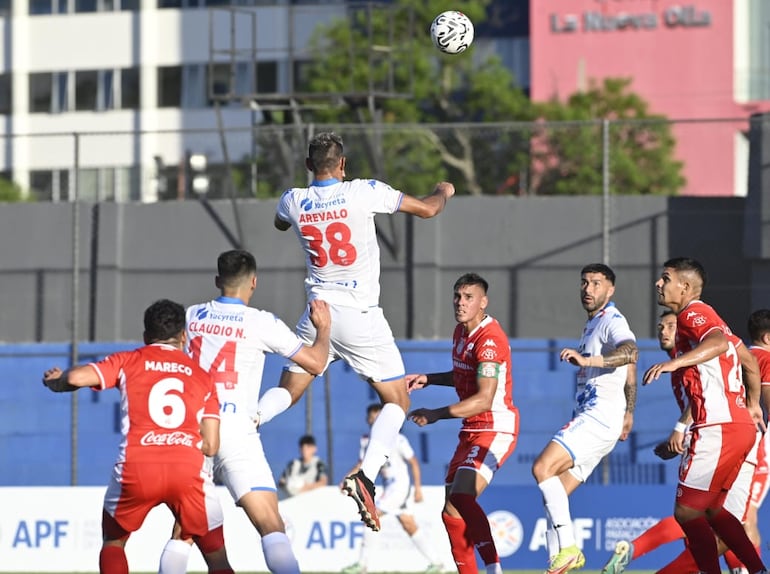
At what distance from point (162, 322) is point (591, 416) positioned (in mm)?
3767

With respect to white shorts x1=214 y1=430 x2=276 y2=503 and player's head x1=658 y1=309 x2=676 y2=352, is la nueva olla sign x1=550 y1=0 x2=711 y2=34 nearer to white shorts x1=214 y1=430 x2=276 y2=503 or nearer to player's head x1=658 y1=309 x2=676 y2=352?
player's head x1=658 y1=309 x2=676 y2=352

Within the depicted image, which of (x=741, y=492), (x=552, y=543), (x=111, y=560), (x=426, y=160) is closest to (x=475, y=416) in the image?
(x=552, y=543)

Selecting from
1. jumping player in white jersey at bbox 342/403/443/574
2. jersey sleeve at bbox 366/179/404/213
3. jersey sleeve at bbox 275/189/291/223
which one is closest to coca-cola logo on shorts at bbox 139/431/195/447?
jersey sleeve at bbox 275/189/291/223

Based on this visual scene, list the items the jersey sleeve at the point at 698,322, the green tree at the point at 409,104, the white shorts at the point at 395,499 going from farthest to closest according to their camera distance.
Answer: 1. the green tree at the point at 409,104
2. the white shorts at the point at 395,499
3. the jersey sleeve at the point at 698,322

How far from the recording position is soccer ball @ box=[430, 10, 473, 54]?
1225 cm

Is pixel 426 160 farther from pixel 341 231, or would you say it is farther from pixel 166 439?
pixel 166 439

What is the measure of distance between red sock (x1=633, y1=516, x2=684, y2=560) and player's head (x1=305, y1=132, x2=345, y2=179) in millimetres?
4025

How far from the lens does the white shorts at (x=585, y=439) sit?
10.7 meters

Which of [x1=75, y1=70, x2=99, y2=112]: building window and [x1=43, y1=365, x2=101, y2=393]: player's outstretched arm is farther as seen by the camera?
[x1=75, y1=70, x2=99, y2=112]: building window

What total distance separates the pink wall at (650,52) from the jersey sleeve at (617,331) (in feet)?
85.6

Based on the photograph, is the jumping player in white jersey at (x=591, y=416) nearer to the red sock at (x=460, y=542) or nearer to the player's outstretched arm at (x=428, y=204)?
the red sock at (x=460, y=542)

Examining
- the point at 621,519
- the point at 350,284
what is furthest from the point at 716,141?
the point at 350,284

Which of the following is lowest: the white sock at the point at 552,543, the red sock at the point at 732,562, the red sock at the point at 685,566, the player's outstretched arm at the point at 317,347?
the red sock at the point at 732,562

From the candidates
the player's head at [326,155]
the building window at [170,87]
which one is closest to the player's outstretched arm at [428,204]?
the player's head at [326,155]
